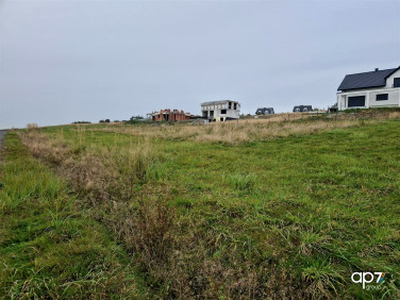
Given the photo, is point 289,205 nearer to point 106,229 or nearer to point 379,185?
point 379,185

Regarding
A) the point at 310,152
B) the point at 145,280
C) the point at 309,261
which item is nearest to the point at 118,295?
the point at 145,280

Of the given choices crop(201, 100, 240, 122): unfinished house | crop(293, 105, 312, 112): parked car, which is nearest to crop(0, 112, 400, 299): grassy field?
crop(201, 100, 240, 122): unfinished house

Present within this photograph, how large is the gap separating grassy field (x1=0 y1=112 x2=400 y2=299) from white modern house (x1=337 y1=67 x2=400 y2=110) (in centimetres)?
3333

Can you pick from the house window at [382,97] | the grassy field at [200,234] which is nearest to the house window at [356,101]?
the house window at [382,97]

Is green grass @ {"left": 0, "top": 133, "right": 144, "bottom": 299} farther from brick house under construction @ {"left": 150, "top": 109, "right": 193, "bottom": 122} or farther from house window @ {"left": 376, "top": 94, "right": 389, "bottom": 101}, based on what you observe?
brick house under construction @ {"left": 150, "top": 109, "right": 193, "bottom": 122}

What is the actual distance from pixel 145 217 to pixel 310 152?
610 centimetres

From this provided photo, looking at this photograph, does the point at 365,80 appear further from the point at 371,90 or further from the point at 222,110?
the point at 222,110

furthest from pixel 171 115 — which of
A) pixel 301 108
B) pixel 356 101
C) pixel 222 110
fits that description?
pixel 356 101

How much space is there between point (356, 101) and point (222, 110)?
27.9 metres

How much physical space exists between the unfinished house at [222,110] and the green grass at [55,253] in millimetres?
46132

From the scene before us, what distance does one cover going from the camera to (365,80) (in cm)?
3091

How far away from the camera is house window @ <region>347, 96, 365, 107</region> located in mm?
29984

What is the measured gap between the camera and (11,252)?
2.04 m

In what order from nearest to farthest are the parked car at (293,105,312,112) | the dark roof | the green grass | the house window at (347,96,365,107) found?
the green grass, the dark roof, the house window at (347,96,365,107), the parked car at (293,105,312,112)
